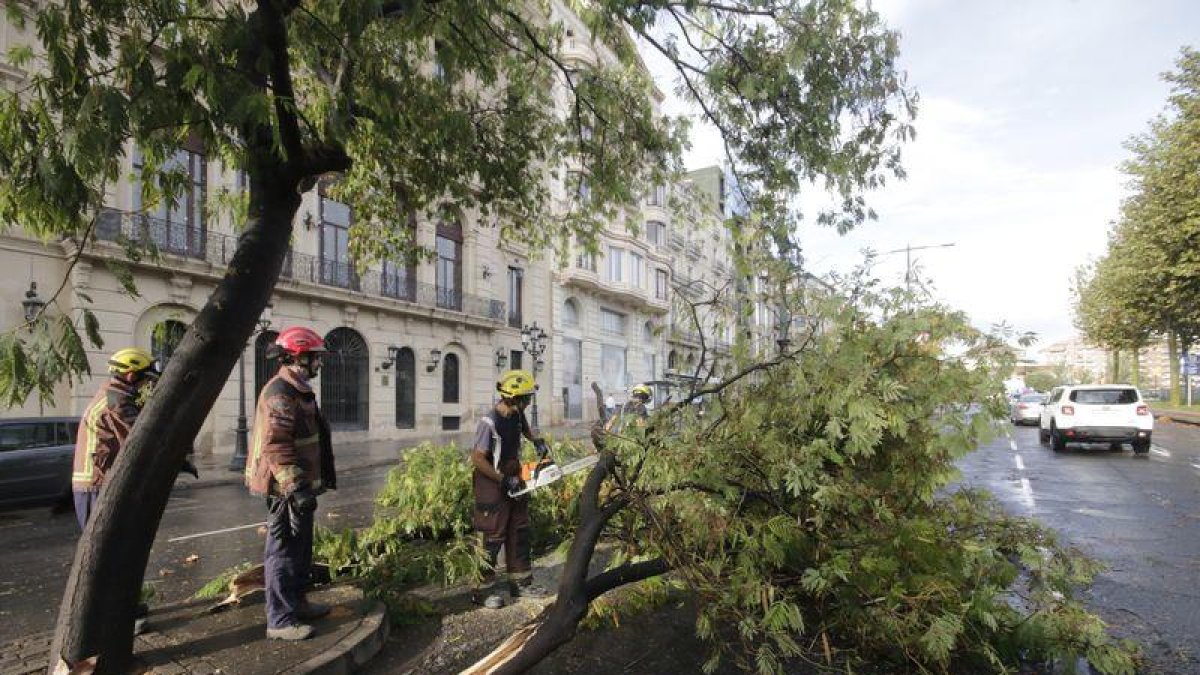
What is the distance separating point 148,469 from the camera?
11.5ft

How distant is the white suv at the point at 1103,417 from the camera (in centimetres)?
1495

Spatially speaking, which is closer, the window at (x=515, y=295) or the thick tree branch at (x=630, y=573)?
the thick tree branch at (x=630, y=573)

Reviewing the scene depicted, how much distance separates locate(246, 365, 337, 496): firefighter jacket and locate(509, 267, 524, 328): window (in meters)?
25.7

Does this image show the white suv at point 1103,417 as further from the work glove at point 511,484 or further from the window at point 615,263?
the window at point 615,263

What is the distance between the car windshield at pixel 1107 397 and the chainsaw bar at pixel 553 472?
1583cm

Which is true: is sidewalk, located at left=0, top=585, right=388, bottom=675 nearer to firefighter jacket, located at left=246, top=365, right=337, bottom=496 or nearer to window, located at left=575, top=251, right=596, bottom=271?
firefighter jacket, located at left=246, top=365, right=337, bottom=496

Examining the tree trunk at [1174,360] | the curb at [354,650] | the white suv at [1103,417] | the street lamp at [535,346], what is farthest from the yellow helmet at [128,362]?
the tree trunk at [1174,360]

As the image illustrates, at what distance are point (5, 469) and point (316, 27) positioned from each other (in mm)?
8275

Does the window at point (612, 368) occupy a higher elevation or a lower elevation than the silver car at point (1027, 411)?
higher

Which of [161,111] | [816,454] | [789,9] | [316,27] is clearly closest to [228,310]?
[161,111]

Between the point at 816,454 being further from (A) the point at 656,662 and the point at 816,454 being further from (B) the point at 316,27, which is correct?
(B) the point at 316,27

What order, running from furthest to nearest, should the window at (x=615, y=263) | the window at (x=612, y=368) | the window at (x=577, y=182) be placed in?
1. the window at (x=612, y=368)
2. the window at (x=615, y=263)
3. the window at (x=577, y=182)

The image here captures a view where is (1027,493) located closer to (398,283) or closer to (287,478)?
(287,478)

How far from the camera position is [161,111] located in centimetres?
348
